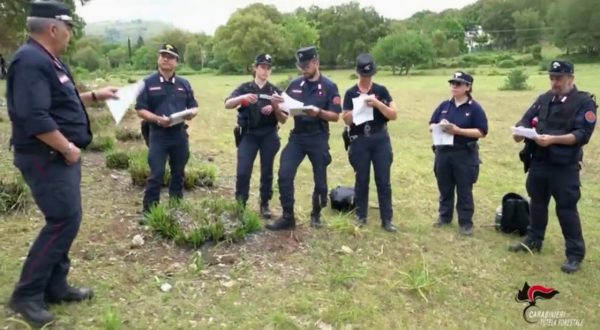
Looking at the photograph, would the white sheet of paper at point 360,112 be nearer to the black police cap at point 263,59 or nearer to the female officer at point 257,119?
the female officer at point 257,119

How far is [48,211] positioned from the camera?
11.6 ft

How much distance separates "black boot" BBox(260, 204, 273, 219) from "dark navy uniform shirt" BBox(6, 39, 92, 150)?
9.84 feet

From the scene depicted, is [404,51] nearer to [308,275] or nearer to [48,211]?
[308,275]

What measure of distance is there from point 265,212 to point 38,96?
3430mm

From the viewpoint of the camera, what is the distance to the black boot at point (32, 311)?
360 cm

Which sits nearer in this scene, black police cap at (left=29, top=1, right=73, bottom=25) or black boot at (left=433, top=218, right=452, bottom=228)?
black police cap at (left=29, top=1, right=73, bottom=25)

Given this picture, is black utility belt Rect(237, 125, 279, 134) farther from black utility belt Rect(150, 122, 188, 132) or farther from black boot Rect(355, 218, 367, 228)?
black boot Rect(355, 218, 367, 228)

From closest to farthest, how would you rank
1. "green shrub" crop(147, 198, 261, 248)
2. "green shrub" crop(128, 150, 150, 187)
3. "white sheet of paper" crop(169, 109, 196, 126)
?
"green shrub" crop(147, 198, 261, 248), "white sheet of paper" crop(169, 109, 196, 126), "green shrub" crop(128, 150, 150, 187)

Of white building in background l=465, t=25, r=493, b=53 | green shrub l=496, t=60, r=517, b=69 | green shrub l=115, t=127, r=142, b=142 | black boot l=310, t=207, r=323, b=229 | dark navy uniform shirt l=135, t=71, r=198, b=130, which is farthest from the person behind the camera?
white building in background l=465, t=25, r=493, b=53

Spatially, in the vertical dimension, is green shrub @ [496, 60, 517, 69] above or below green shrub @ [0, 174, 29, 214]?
above

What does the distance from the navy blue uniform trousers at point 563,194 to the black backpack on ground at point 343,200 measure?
2.18m

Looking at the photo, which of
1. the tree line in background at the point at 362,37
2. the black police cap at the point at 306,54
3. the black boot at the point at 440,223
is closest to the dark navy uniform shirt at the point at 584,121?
the black boot at the point at 440,223

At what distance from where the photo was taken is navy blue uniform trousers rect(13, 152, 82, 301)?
3.50 metres

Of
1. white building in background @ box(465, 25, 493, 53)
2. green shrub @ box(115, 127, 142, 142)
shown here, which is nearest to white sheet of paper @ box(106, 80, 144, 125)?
green shrub @ box(115, 127, 142, 142)
